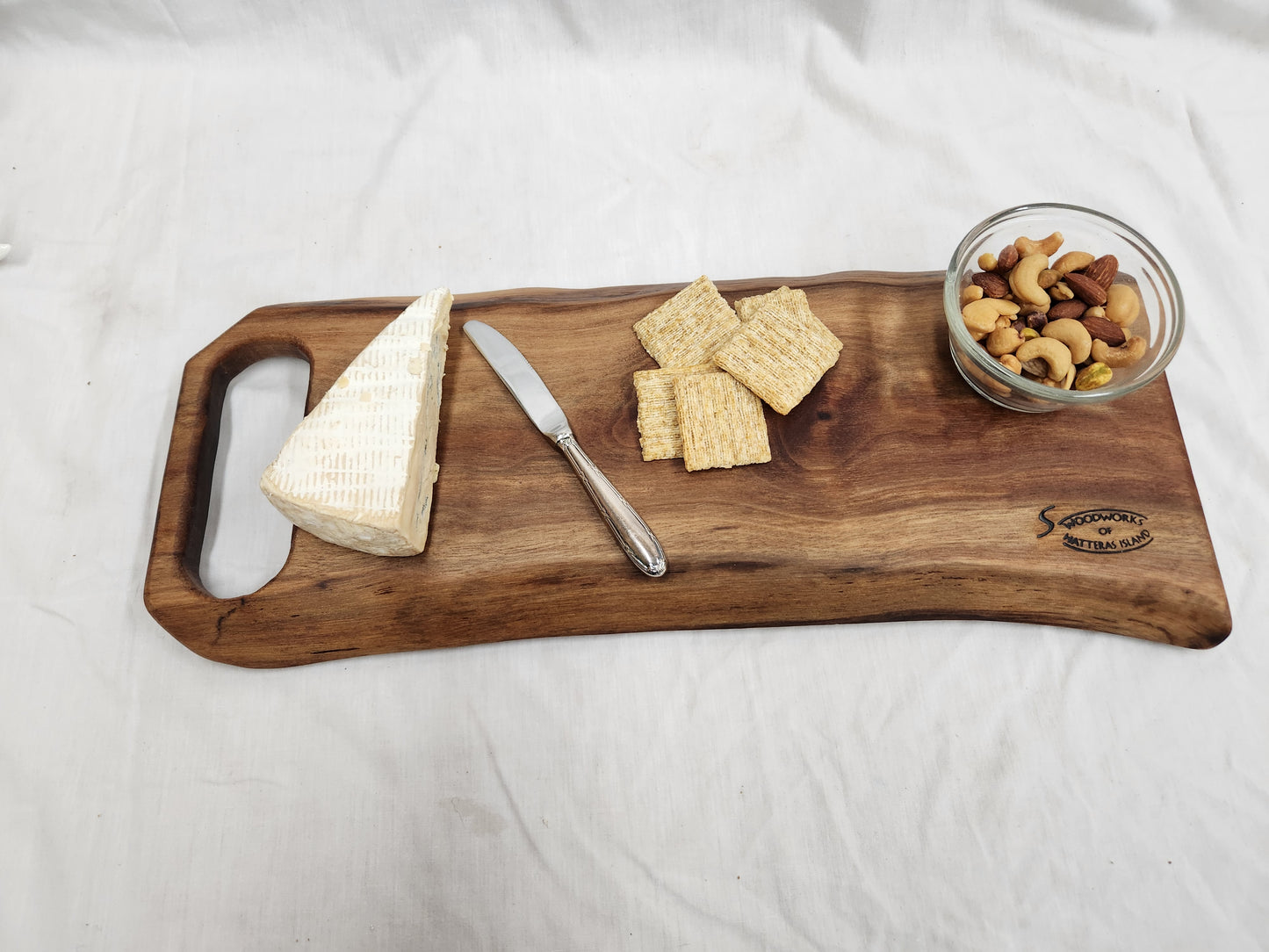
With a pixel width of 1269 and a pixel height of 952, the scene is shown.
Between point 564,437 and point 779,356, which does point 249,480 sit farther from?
point 779,356

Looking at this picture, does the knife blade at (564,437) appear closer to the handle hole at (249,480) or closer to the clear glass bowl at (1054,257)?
the handle hole at (249,480)

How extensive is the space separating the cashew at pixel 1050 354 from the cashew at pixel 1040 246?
0.65 feet

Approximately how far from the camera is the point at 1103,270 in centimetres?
157

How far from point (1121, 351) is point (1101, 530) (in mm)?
370

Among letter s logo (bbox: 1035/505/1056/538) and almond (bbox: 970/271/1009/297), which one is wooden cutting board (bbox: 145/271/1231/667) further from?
almond (bbox: 970/271/1009/297)

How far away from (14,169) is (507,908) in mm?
2539

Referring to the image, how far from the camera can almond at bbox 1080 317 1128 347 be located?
1537mm

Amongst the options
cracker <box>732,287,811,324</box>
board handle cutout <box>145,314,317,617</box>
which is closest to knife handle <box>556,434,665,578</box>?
cracker <box>732,287,811,324</box>

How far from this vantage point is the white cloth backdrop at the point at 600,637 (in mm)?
1612

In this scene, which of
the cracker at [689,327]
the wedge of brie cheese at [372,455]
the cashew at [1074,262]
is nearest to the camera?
the wedge of brie cheese at [372,455]

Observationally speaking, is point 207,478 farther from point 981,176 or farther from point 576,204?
point 981,176

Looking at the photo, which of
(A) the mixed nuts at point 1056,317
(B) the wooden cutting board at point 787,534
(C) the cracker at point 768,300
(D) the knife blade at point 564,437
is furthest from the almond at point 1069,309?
(D) the knife blade at point 564,437

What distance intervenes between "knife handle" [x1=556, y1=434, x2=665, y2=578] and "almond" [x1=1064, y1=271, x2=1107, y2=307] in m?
0.99

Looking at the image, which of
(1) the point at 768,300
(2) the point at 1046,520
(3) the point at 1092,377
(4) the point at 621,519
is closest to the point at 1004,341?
(3) the point at 1092,377
